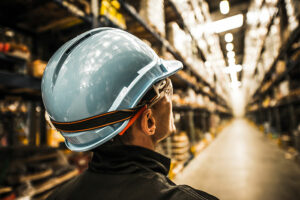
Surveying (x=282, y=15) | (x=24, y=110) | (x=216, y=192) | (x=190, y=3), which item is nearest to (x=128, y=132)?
(x=216, y=192)

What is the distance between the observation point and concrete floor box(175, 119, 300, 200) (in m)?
2.74

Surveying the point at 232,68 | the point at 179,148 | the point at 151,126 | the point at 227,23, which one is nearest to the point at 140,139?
the point at 151,126

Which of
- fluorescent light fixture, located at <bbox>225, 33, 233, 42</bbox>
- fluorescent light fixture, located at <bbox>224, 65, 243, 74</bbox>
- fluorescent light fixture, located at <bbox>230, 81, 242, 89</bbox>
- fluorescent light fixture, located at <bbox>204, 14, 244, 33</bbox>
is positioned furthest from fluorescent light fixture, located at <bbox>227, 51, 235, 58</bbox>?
fluorescent light fixture, located at <bbox>230, 81, 242, 89</bbox>

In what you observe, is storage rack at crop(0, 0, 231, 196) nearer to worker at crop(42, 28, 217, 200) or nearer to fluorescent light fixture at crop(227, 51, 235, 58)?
worker at crop(42, 28, 217, 200)

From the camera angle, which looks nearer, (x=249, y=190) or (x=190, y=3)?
(x=249, y=190)

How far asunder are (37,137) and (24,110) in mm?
785

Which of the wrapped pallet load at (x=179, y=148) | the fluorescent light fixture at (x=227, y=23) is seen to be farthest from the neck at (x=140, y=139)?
the fluorescent light fixture at (x=227, y=23)

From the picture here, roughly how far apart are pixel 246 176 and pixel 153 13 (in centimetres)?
345

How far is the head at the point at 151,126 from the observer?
0.81 m

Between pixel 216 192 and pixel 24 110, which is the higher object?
pixel 24 110

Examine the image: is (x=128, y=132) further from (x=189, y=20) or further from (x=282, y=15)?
(x=282, y=15)

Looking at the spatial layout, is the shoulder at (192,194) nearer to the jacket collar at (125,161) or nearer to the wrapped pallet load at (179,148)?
the jacket collar at (125,161)

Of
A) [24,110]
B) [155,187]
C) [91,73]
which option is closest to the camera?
[155,187]

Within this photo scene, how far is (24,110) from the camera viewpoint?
3.50 metres
